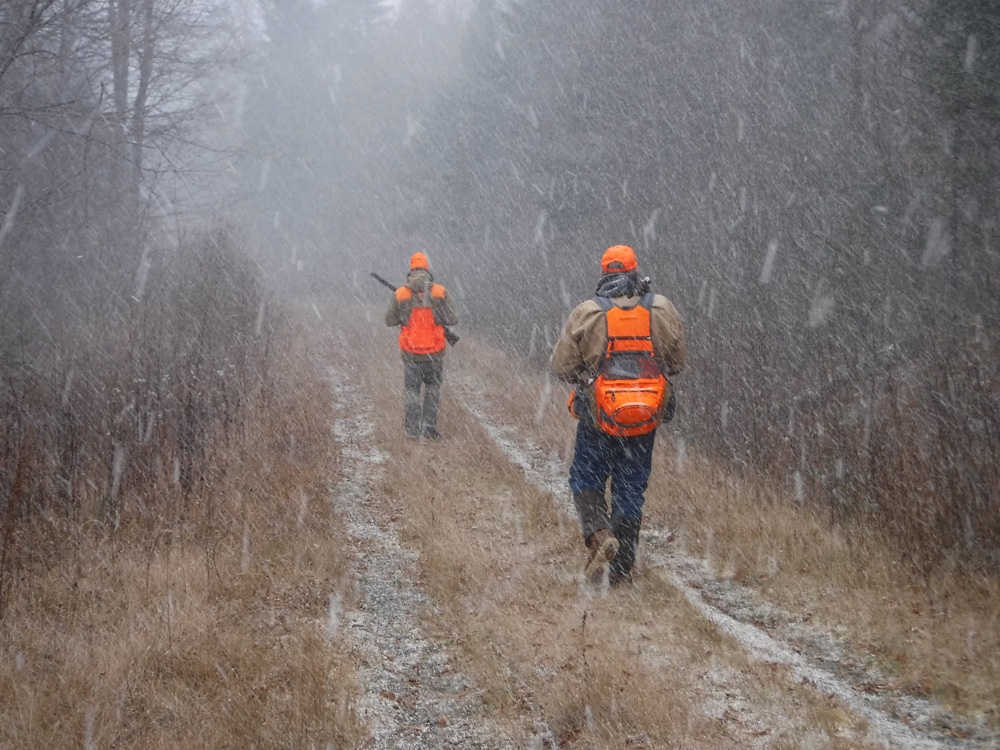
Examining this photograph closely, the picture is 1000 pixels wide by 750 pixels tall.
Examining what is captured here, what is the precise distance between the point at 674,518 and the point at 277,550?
11.0ft

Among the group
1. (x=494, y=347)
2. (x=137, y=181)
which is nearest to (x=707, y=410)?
(x=494, y=347)

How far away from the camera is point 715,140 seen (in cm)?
1561

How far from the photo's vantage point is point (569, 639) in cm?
488

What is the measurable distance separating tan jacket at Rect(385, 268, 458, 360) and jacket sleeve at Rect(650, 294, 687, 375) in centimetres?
478

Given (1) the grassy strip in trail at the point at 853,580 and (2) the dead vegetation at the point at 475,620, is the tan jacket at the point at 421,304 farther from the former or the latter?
(1) the grassy strip in trail at the point at 853,580

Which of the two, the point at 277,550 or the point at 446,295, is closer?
the point at 277,550

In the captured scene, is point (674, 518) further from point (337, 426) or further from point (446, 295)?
point (337, 426)

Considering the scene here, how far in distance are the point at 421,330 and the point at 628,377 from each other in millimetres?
5084

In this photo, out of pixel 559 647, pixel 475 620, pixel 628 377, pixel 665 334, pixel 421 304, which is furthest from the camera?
pixel 421 304

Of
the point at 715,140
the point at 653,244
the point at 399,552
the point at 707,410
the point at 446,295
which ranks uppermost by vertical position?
the point at 715,140

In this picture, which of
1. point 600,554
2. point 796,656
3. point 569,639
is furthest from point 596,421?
point 796,656

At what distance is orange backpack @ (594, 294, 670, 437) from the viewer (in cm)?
544

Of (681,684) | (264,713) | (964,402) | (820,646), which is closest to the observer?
(264,713)

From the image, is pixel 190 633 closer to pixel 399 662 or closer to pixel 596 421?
pixel 399 662
